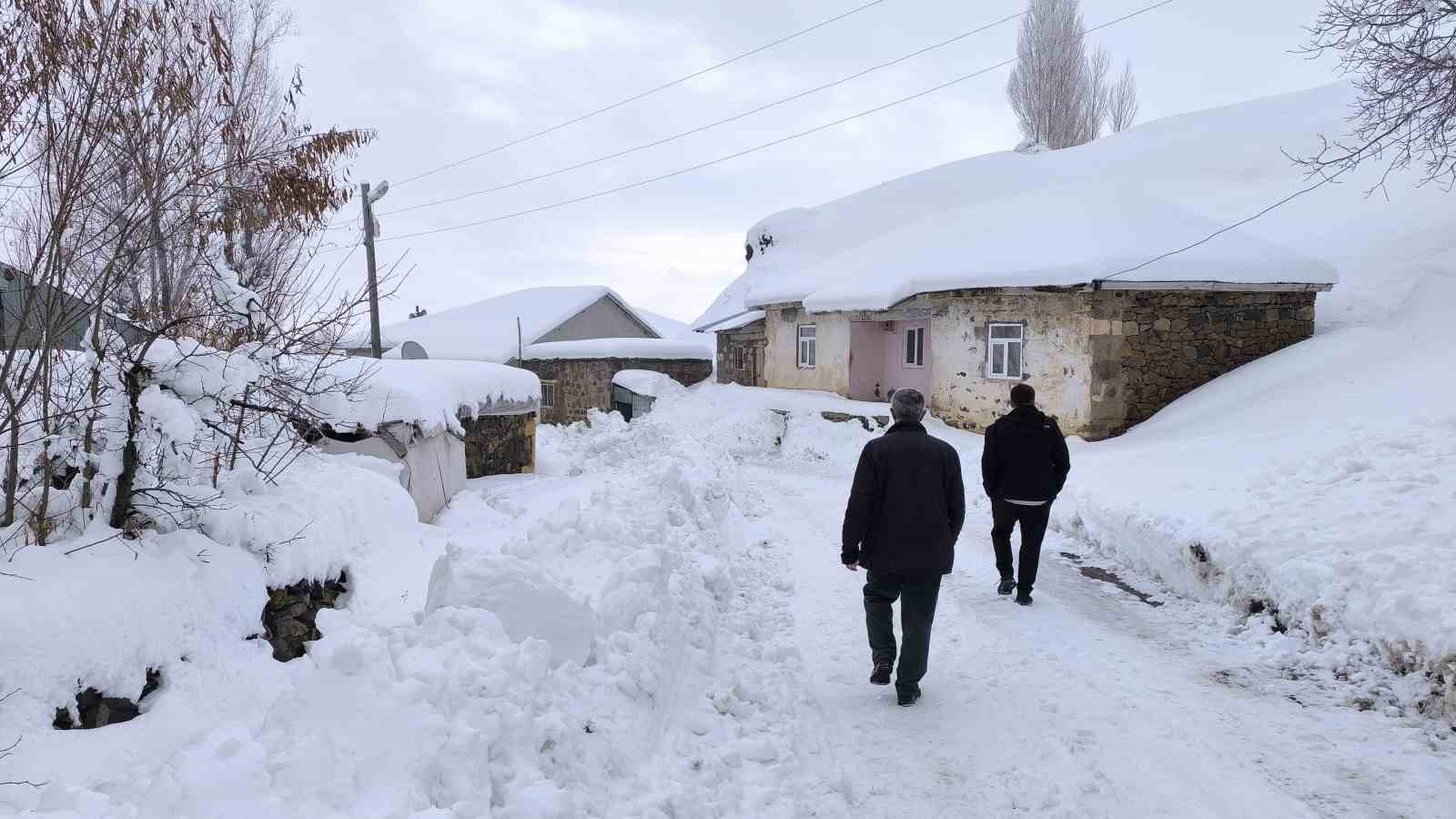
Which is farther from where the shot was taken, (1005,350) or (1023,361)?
(1005,350)

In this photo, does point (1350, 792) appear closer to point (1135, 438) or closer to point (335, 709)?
point (335, 709)

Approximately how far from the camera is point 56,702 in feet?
11.0

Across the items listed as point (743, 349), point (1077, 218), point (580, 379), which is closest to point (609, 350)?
point (580, 379)

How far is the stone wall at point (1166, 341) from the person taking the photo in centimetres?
1230

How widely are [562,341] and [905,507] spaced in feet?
89.6

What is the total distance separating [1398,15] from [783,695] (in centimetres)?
903

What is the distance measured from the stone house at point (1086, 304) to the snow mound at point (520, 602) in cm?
1034

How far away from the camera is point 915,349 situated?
1900 centimetres

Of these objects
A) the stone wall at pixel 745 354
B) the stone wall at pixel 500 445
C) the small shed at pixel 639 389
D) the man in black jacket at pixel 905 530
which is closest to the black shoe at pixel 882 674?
the man in black jacket at pixel 905 530

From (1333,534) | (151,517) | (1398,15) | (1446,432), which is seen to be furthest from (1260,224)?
(151,517)

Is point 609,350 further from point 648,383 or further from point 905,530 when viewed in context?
point 905,530

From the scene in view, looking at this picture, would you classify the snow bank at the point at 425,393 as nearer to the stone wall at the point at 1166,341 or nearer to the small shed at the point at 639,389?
the stone wall at the point at 1166,341

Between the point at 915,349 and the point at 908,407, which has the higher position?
the point at 915,349

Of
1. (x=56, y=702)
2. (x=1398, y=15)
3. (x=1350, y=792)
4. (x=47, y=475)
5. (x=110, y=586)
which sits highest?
(x=1398, y=15)
